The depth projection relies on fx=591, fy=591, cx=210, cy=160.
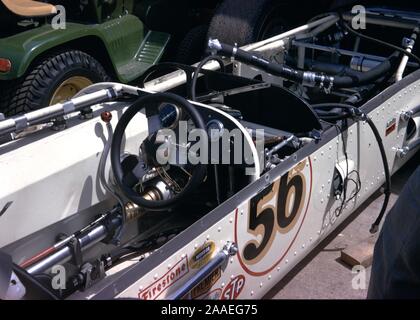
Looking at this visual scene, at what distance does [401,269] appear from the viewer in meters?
1.32

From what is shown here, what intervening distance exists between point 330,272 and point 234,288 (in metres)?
0.88

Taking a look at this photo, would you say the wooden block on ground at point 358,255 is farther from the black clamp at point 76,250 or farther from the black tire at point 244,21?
the black tire at point 244,21

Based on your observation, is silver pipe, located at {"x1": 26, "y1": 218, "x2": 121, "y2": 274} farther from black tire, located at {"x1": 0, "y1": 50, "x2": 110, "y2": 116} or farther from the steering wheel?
black tire, located at {"x1": 0, "y1": 50, "x2": 110, "y2": 116}

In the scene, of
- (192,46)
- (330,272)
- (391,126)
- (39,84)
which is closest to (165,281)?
(330,272)

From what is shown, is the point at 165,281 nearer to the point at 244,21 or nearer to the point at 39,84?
the point at 39,84

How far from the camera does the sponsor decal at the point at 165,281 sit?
1926 millimetres

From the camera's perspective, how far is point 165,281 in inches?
78.5

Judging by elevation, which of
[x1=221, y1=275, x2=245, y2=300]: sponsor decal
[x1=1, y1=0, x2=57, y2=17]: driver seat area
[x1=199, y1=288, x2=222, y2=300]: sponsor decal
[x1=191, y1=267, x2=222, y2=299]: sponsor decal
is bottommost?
[x1=221, y1=275, x2=245, y2=300]: sponsor decal

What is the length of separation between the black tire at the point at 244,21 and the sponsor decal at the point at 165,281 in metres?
2.59

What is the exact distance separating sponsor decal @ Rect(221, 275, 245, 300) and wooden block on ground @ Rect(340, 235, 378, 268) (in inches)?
35.2

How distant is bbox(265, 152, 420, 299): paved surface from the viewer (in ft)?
9.40

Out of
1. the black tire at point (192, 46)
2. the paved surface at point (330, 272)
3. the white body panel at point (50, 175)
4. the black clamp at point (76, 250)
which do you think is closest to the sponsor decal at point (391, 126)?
the paved surface at point (330, 272)

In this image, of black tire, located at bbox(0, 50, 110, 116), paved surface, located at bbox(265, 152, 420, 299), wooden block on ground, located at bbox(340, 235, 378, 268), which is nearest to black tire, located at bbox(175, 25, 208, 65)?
black tire, located at bbox(0, 50, 110, 116)

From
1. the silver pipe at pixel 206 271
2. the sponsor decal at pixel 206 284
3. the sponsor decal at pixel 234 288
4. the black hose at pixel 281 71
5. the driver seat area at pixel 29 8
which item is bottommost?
the sponsor decal at pixel 234 288
